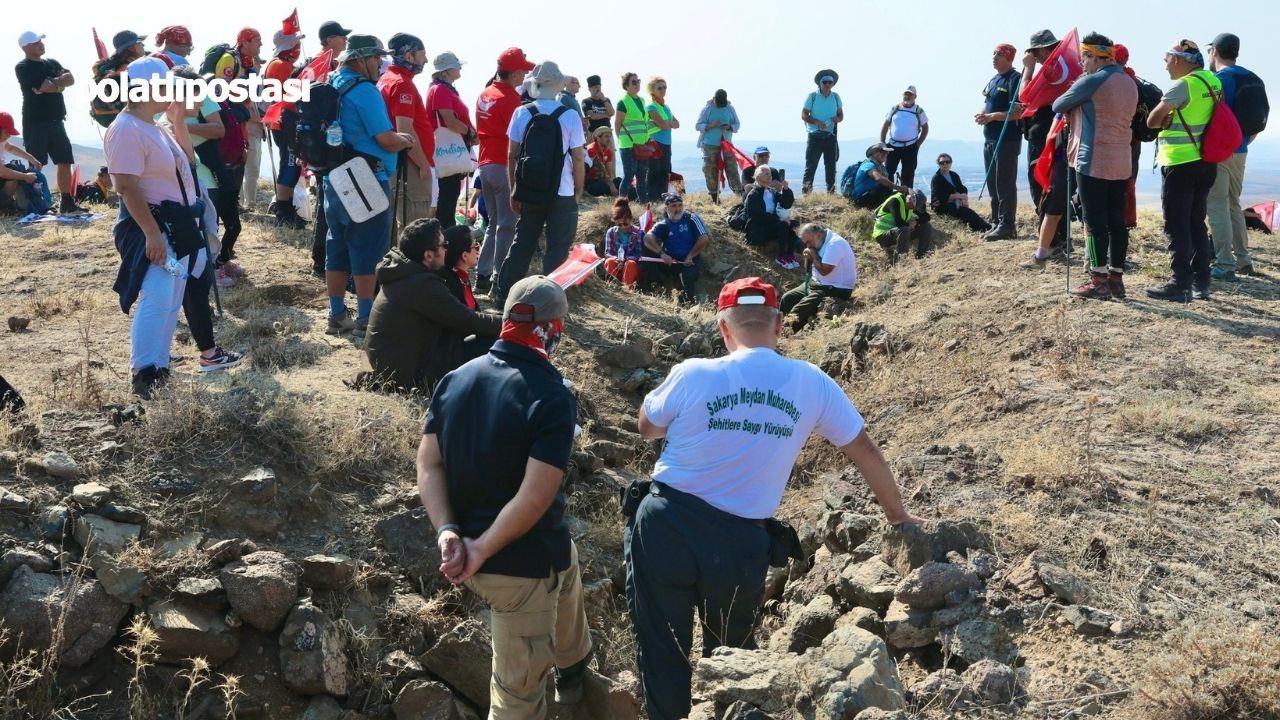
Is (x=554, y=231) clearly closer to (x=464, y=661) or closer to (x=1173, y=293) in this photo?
(x=464, y=661)

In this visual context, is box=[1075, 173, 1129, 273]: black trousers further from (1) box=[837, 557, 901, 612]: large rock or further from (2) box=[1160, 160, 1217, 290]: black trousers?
(1) box=[837, 557, 901, 612]: large rock

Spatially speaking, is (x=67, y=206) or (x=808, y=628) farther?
(x=67, y=206)

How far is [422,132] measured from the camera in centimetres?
870

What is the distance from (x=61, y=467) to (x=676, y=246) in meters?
7.96

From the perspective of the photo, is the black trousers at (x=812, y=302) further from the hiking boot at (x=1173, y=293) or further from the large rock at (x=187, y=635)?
the large rock at (x=187, y=635)

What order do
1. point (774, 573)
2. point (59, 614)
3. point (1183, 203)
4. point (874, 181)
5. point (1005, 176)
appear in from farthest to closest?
point (874, 181)
point (1005, 176)
point (1183, 203)
point (774, 573)
point (59, 614)

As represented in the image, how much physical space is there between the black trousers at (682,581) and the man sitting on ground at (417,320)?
2.94m

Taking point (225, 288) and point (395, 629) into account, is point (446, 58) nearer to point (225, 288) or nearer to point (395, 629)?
point (225, 288)

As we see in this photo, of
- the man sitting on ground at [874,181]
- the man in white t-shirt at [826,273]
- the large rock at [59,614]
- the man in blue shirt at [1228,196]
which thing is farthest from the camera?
the man sitting on ground at [874,181]

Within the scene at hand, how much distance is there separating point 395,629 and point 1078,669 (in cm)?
309

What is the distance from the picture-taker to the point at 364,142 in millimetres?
7785

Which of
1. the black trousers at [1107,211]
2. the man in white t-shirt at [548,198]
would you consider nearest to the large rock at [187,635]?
the man in white t-shirt at [548,198]

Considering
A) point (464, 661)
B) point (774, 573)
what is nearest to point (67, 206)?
point (464, 661)

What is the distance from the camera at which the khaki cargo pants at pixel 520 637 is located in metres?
4.05
